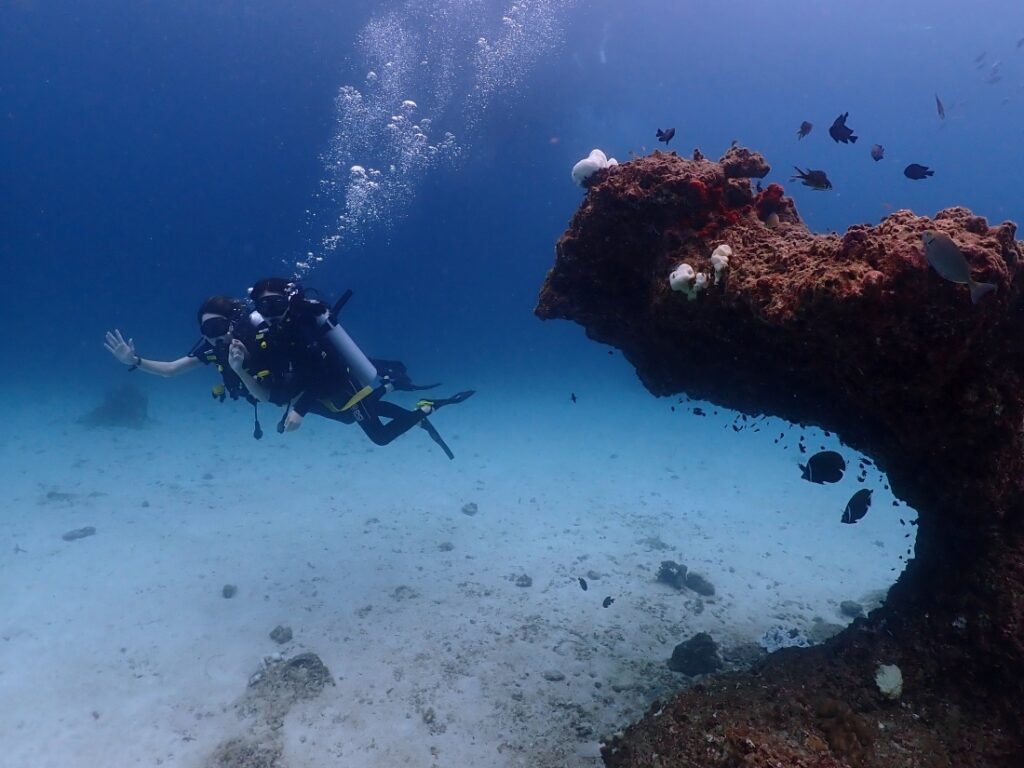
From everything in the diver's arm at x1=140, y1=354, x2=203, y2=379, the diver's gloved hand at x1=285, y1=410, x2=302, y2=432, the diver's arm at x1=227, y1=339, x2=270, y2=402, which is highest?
the diver's arm at x1=227, y1=339, x2=270, y2=402

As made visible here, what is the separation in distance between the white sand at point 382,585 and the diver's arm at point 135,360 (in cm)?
436

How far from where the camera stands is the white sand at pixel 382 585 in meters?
6.63

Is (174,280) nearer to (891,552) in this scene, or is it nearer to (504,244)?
(504,244)

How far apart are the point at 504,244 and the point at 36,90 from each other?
48.5m

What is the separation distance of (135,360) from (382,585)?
6.00 m

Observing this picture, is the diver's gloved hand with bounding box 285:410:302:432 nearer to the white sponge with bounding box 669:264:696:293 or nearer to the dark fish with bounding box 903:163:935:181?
the white sponge with bounding box 669:264:696:293

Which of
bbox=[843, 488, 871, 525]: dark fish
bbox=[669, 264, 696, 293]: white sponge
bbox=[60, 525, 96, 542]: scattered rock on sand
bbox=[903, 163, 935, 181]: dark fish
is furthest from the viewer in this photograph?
bbox=[60, 525, 96, 542]: scattered rock on sand

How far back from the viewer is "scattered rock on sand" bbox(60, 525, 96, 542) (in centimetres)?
1295

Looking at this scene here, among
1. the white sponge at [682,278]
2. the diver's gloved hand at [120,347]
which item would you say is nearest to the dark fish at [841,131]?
the white sponge at [682,278]

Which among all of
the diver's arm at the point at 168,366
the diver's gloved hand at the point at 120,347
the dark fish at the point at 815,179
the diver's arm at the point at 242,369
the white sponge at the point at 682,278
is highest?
the dark fish at the point at 815,179

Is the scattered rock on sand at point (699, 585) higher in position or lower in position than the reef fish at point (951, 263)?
lower

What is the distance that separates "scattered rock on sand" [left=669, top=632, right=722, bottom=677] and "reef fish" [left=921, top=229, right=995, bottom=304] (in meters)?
5.71

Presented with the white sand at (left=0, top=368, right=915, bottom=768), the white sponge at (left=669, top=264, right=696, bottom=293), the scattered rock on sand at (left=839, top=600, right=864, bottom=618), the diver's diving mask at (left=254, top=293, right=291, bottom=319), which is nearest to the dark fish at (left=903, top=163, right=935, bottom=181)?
the white sponge at (left=669, top=264, right=696, bottom=293)

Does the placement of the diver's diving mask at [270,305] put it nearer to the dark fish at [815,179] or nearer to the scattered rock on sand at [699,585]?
the dark fish at [815,179]
